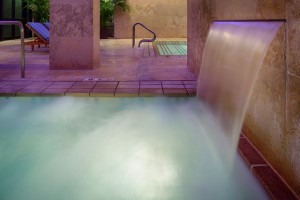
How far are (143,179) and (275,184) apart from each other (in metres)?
0.72

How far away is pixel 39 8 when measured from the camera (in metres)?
14.8

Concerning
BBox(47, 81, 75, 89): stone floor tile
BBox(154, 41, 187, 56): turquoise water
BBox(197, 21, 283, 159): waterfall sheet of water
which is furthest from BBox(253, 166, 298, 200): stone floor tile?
BBox(154, 41, 187, 56): turquoise water

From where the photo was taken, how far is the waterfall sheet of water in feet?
6.86

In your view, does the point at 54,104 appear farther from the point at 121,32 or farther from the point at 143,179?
the point at 121,32

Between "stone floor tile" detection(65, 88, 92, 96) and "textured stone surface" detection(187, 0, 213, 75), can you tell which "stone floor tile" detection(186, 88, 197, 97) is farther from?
"stone floor tile" detection(65, 88, 92, 96)

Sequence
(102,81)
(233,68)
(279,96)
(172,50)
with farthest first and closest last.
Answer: (172,50), (102,81), (233,68), (279,96)

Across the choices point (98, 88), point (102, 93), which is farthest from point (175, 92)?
point (98, 88)

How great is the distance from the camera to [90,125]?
3213 mm

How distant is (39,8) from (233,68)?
13.6 meters

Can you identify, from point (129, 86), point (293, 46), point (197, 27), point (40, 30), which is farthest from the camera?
point (40, 30)

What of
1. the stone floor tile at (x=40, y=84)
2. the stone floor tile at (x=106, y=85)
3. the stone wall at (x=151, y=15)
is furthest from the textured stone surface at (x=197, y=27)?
the stone wall at (x=151, y=15)

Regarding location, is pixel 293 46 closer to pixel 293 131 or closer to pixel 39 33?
pixel 293 131

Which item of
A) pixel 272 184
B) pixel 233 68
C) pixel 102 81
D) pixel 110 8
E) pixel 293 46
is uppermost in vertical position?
pixel 110 8

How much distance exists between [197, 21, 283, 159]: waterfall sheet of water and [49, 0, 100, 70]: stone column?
2.76 m
